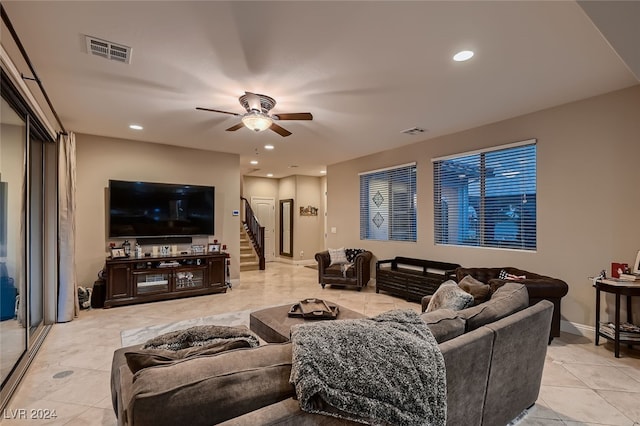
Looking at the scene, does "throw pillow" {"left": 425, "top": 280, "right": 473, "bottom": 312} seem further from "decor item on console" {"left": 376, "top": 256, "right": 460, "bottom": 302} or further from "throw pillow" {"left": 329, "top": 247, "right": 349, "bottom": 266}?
"throw pillow" {"left": 329, "top": 247, "right": 349, "bottom": 266}

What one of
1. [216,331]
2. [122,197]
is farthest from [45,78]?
[216,331]

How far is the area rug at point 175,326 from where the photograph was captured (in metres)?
3.62

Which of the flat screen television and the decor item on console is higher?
the flat screen television

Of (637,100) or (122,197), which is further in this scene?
(122,197)

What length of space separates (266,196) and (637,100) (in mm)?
8750

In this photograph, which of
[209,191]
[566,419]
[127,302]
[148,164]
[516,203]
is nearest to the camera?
[566,419]

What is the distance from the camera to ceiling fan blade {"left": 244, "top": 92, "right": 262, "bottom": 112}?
3283 millimetres

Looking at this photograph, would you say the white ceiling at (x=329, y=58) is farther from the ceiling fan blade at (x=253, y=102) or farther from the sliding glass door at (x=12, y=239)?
the sliding glass door at (x=12, y=239)

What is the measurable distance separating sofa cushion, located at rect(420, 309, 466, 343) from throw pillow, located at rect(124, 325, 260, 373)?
91 cm

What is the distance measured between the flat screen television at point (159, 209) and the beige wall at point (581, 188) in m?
4.86

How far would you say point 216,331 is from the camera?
70.1 inches

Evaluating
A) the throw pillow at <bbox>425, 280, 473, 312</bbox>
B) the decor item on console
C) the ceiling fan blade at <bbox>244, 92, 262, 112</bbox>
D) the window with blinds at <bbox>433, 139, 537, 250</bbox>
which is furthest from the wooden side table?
the ceiling fan blade at <bbox>244, 92, 262, 112</bbox>

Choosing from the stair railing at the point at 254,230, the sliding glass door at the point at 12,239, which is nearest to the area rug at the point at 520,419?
the sliding glass door at the point at 12,239

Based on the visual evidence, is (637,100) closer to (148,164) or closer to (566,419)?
(566,419)
